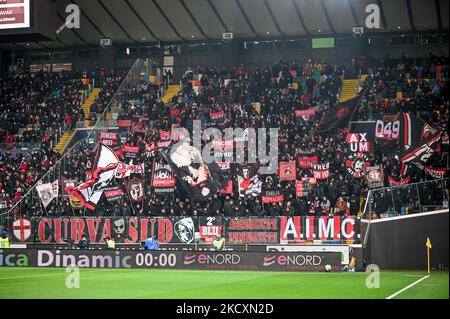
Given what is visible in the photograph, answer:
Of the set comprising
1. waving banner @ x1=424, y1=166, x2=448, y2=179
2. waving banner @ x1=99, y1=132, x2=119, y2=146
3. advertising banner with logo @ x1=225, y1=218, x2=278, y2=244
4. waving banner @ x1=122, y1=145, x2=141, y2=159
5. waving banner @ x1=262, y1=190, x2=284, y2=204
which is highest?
waving banner @ x1=99, y1=132, x2=119, y2=146

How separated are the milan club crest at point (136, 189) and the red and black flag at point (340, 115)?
35.4ft

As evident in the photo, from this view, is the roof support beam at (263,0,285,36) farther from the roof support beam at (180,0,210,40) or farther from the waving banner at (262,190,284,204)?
the waving banner at (262,190,284,204)

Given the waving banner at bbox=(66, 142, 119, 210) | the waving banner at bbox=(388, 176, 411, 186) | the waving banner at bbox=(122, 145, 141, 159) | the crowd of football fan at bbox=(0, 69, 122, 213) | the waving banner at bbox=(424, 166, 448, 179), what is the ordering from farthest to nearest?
the crowd of football fan at bbox=(0, 69, 122, 213) < the waving banner at bbox=(122, 145, 141, 159) < the waving banner at bbox=(66, 142, 119, 210) < the waving banner at bbox=(388, 176, 411, 186) < the waving banner at bbox=(424, 166, 448, 179)

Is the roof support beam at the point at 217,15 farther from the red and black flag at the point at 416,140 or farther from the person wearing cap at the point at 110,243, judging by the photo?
the person wearing cap at the point at 110,243

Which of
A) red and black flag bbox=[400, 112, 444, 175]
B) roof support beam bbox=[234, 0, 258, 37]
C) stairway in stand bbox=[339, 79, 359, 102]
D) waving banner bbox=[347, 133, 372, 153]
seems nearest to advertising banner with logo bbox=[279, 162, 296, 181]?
waving banner bbox=[347, 133, 372, 153]

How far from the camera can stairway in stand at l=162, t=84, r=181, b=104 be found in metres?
54.0

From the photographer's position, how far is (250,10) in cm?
5228

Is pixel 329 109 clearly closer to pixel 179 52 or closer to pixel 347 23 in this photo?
pixel 347 23

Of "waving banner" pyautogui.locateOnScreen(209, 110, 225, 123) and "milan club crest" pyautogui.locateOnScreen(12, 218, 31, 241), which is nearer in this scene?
"milan club crest" pyautogui.locateOnScreen(12, 218, 31, 241)

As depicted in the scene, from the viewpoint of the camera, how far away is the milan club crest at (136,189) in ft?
138

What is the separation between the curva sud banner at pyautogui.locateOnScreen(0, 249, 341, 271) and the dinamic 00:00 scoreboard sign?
35.1 feet

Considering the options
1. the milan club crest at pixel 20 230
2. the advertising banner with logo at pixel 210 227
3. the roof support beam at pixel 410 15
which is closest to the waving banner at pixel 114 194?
the milan club crest at pixel 20 230

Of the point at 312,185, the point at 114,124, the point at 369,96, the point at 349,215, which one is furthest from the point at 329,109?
the point at 114,124

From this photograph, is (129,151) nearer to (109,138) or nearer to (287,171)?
(109,138)
